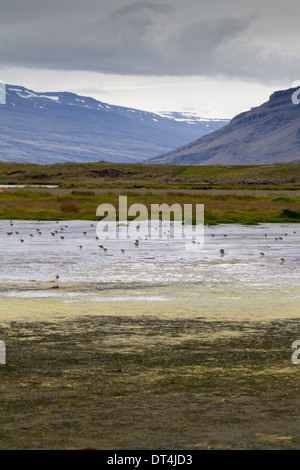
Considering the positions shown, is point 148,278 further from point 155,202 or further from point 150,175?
point 150,175

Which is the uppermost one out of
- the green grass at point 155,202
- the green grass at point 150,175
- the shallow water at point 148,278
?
the green grass at point 150,175

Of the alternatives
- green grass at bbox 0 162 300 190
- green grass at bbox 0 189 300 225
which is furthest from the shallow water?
green grass at bbox 0 162 300 190

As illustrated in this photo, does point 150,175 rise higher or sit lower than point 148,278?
higher

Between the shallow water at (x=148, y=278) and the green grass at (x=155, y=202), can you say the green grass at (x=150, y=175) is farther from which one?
the shallow water at (x=148, y=278)

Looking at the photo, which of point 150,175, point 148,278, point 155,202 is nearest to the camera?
point 148,278

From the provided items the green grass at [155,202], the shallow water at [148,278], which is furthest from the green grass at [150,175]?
the shallow water at [148,278]

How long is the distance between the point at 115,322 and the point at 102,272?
9.05 m

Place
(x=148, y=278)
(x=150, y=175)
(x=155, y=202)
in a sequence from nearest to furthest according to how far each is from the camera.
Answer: (x=148, y=278)
(x=155, y=202)
(x=150, y=175)

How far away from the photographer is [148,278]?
22.3 meters

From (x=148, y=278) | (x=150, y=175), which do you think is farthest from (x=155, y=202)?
(x=150, y=175)

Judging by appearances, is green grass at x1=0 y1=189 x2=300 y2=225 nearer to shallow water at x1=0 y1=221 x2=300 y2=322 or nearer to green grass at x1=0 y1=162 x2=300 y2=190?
shallow water at x1=0 y1=221 x2=300 y2=322

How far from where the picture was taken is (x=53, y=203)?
66750 mm

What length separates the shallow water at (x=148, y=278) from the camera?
16484mm

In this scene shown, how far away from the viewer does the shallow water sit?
54.1 ft
